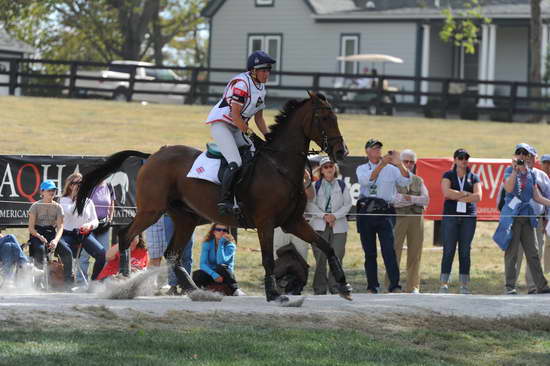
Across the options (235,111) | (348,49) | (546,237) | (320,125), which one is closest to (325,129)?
(320,125)

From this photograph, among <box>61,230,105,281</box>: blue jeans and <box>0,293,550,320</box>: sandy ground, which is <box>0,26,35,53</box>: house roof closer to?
<box>61,230,105,281</box>: blue jeans

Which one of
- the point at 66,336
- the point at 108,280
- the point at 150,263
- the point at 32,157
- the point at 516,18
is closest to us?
the point at 66,336

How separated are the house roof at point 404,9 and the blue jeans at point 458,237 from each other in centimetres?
2822

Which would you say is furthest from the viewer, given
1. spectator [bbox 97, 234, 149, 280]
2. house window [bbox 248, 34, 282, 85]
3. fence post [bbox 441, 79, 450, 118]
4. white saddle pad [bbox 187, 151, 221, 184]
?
house window [bbox 248, 34, 282, 85]

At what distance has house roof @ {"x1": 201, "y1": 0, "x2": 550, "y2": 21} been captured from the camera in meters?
42.6

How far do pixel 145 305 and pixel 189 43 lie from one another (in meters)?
62.6

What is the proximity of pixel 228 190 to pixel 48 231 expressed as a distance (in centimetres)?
344

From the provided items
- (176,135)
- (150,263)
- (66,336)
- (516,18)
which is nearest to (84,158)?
(150,263)

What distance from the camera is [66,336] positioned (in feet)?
29.2

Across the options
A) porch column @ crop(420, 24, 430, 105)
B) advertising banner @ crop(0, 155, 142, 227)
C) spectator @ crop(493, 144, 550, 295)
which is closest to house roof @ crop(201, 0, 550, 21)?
porch column @ crop(420, 24, 430, 105)

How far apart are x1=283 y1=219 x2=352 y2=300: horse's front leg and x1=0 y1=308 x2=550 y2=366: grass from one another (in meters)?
0.93

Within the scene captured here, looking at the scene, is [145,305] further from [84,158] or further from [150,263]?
[84,158]

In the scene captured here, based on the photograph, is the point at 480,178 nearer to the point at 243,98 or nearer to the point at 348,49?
the point at 243,98

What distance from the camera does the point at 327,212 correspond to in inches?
571
